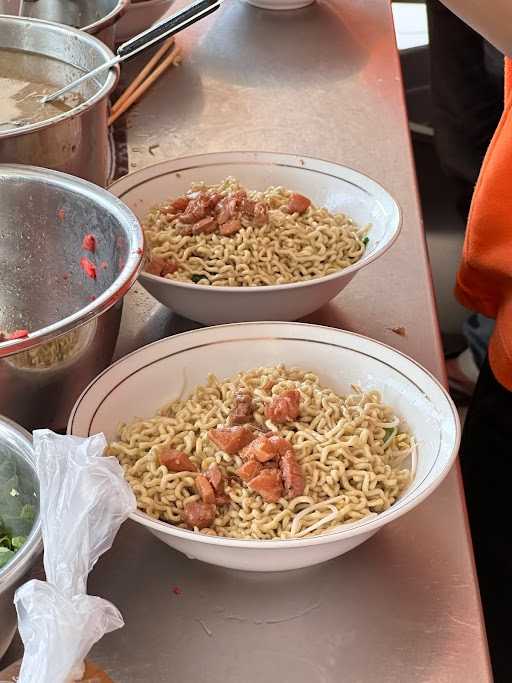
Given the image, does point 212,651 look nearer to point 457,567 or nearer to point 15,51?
point 457,567

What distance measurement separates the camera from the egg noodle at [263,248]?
1382 millimetres

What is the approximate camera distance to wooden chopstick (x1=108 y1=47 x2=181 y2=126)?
205 cm

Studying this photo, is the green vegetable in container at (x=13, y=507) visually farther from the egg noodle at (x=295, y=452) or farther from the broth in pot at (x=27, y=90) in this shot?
the broth in pot at (x=27, y=90)

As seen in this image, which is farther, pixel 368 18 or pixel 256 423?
pixel 368 18

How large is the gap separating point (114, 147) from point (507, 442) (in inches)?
37.1

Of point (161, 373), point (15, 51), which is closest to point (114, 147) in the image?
point (15, 51)

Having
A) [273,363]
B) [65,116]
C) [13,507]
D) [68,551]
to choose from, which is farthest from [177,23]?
[68,551]

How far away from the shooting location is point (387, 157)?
6.30ft

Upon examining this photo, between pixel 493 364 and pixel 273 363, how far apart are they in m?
0.54

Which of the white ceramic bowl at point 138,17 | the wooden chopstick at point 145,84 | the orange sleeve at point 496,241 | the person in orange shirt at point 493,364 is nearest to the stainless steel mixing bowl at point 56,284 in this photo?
the person in orange shirt at point 493,364

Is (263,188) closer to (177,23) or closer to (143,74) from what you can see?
(177,23)

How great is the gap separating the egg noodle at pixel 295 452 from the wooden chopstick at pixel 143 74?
1034 millimetres

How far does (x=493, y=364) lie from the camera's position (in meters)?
1.65

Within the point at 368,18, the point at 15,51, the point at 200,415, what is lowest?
the point at 368,18
